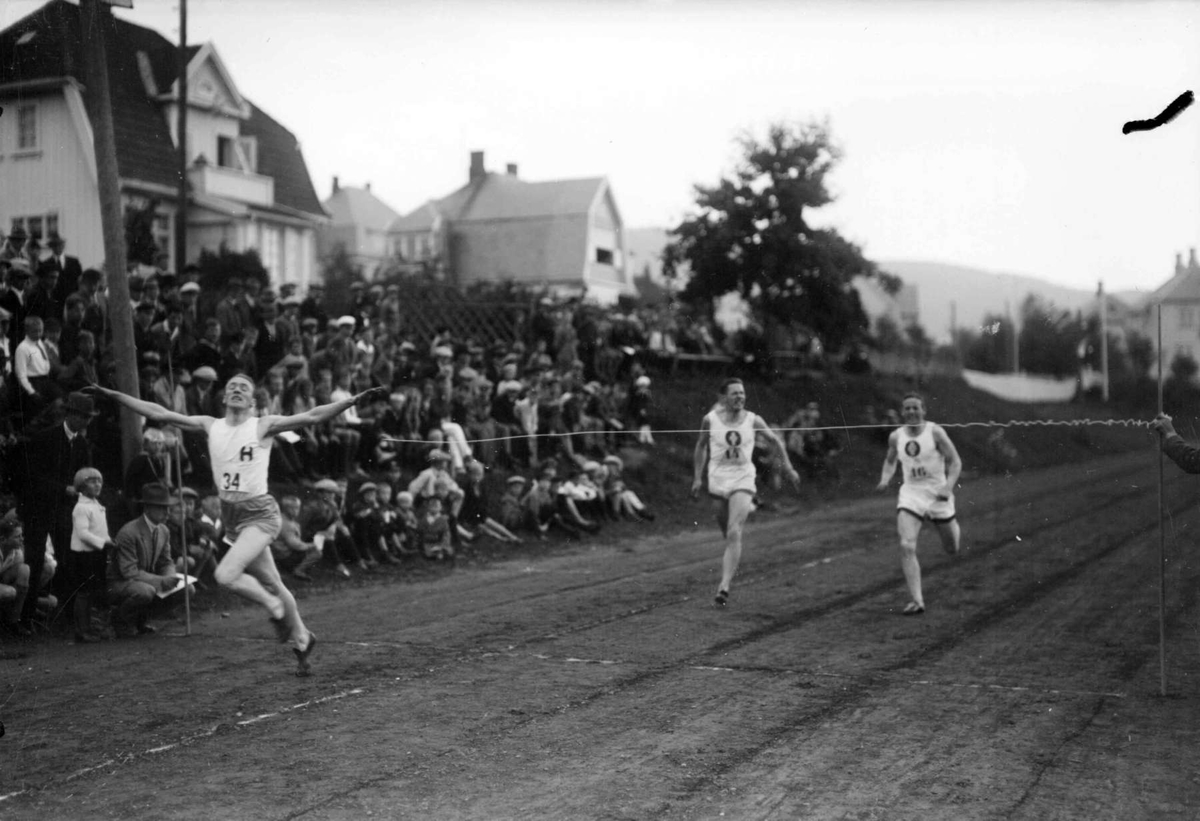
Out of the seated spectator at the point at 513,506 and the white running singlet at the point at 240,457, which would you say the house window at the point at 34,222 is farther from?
the seated spectator at the point at 513,506

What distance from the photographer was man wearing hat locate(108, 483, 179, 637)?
40.3 feet

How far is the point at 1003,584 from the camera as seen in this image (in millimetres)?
15812

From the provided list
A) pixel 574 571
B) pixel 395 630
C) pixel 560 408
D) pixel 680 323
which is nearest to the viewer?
pixel 395 630

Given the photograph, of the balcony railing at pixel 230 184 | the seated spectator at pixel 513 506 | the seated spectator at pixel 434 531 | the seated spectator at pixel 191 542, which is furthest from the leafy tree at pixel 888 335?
the seated spectator at pixel 191 542

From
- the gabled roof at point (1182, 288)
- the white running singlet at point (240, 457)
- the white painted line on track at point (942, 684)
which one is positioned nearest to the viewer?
the white painted line on track at point (942, 684)

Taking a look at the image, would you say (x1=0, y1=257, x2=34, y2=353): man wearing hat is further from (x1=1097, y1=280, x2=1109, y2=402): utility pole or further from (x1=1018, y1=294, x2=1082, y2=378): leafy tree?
(x1=1018, y1=294, x2=1082, y2=378): leafy tree

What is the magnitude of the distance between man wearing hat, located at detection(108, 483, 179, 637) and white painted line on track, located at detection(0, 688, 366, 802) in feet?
13.3

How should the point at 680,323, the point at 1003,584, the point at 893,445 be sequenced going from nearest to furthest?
the point at 893,445 → the point at 1003,584 → the point at 680,323

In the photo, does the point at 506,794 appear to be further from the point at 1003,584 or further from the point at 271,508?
the point at 1003,584

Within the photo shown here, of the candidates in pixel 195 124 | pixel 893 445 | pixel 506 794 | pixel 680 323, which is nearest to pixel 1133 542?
pixel 893 445

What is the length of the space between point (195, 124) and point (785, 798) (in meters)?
27.5

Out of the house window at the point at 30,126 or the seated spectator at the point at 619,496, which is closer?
the house window at the point at 30,126

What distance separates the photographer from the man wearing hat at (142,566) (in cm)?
1230

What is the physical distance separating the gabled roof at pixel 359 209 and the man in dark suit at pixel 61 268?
153 feet
